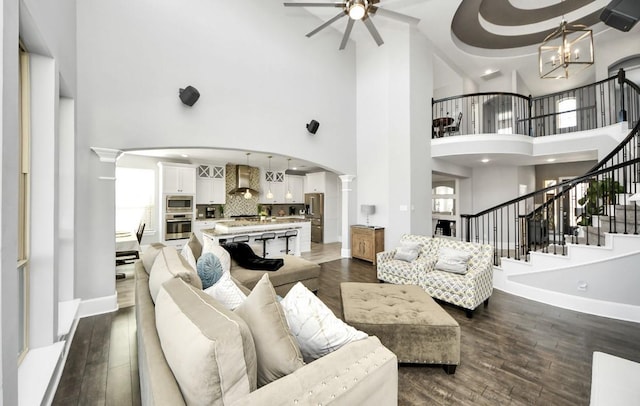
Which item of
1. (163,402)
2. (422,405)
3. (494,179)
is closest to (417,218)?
(494,179)

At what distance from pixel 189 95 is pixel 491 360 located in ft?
16.3

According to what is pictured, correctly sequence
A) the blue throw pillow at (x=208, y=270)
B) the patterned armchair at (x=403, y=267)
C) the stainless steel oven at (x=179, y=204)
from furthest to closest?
1. the stainless steel oven at (x=179, y=204)
2. the patterned armchair at (x=403, y=267)
3. the blue throw pillow at (x=208, y=270)

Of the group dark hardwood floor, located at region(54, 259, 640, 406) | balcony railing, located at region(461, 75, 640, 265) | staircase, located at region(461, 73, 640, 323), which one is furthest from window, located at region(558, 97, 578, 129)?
dark hardwood floor, located at region(54, 259, 640, 406)

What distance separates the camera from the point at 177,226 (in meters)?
6.93

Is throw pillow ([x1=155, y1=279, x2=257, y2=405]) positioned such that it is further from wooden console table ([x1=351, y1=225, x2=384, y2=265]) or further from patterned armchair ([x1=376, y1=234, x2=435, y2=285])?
wooden console table ([x1=351, y1=225, x2=384, y2=265])

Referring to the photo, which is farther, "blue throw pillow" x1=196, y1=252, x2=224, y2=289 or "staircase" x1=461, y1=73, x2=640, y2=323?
"staircase" x1=461, y1=73, x2=640, y2=323

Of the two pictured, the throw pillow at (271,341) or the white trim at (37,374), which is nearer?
the throw pillow at (271,341)

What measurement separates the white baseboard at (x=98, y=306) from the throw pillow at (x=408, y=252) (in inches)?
162

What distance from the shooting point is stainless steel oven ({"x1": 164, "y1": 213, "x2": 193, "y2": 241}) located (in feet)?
22.4

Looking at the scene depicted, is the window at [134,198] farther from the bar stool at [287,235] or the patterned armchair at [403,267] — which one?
the patterned armchair at [403,267]

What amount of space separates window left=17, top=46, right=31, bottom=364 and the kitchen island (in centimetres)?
267

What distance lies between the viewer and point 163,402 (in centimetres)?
91

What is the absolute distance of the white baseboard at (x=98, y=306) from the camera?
321 cm

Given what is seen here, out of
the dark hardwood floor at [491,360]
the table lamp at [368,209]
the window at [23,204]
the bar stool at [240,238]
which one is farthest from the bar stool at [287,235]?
the window at [23,204]
